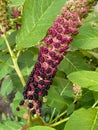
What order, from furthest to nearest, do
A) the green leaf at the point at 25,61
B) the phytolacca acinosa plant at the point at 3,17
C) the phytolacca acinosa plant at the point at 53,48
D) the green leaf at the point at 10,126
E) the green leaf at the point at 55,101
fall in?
the green leaf at the point at 25,61 → the green leaf at the point at 10,126 → the green leaf at the point at 55,101 → the phytolacca acinosa plant at the point at 3,17 → the phytolacca acinosa plant at the point at 53,48

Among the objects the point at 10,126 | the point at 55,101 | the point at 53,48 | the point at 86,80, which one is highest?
the point at 53,48

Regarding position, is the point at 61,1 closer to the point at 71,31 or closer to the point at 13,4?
the point at 71,31

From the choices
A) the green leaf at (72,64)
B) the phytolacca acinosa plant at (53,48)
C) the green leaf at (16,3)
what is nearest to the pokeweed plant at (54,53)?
the phytolacca acinosa plant at (53,48)

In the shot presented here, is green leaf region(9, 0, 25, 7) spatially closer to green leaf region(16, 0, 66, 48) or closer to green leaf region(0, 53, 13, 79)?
green leaf region(0, 53, 13, 79)

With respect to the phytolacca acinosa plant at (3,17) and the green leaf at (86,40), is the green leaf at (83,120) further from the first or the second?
the phytolacca acinosa plant at (3,17)

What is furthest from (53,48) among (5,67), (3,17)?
(5,67)

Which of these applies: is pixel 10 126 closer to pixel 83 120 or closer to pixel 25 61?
pixel 25 61

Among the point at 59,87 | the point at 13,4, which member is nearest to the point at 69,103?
the point at 59,87
